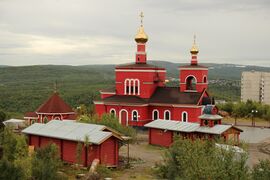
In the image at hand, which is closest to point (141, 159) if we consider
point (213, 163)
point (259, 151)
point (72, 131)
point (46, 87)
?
point (72, 131)

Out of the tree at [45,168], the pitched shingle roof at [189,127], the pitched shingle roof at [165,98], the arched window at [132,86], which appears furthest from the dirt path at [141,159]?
the arched window at [132,86]

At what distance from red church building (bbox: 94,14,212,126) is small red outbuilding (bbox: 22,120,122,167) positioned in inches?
618

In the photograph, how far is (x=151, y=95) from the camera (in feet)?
136

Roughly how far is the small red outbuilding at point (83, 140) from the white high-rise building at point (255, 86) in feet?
250

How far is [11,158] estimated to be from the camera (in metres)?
18.4

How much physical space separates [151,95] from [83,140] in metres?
19.8

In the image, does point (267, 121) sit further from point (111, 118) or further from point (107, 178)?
point (107, 178)

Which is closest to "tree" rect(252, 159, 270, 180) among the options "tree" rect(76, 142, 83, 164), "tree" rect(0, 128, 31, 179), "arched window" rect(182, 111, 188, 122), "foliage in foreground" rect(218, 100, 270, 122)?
"tree" rect(0, 128, 31, 179)

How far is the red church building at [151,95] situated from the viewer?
3978 centimetres

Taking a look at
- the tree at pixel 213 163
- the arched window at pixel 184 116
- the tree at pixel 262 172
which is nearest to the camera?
the tree at pixel 213 163

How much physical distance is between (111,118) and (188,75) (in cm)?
1540

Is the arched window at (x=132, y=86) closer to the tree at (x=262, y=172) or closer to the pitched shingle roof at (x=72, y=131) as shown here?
the pitched shingle roof at (x=72, y=131)

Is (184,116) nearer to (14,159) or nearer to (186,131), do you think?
(186,131)

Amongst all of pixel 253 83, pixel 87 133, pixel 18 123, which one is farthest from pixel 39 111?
pixel 253 83
